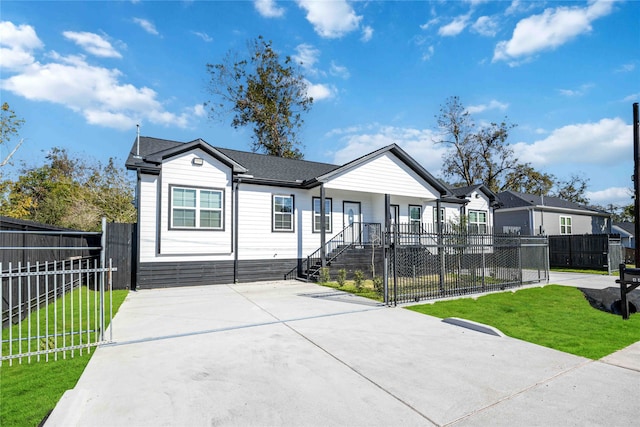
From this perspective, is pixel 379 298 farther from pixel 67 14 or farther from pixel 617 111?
pixel 67 14

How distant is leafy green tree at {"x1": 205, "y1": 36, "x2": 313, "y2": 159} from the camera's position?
1092 inches

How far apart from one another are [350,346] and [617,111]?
50.3ft

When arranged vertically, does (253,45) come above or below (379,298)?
above

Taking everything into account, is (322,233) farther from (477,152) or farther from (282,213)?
(477,152)

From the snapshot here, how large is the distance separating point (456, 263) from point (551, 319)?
3188mm

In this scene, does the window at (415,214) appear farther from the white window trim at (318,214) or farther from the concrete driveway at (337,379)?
the concrete driveway at (337,379)

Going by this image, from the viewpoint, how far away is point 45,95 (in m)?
17.4

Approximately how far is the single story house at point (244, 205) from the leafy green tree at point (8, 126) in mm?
12260

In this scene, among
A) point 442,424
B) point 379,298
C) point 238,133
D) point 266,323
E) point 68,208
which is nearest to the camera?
point 442,424

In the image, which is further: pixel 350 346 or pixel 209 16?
pixel 209 16

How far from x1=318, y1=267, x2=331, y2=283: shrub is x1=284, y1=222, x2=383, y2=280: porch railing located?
328 mm

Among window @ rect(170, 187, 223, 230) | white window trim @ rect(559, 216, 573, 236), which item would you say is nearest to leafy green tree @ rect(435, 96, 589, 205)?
white window trim @ rect(559, 216, 573, 236)

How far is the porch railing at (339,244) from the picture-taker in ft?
44.6

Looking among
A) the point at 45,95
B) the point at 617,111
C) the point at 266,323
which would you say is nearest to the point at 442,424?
the point at 266,323
